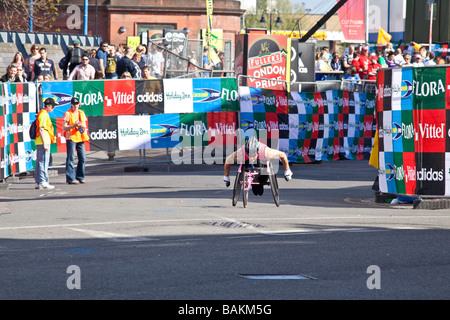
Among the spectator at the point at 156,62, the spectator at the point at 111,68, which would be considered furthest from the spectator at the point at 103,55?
the spectator at the point at 156,62

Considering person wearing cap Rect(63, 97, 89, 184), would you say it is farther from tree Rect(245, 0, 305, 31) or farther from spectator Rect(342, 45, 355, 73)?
tree Rect(245, 0, 305, 31)

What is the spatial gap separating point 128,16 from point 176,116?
30162 mm

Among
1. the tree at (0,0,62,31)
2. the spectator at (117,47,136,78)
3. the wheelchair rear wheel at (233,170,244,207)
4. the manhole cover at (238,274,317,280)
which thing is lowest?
the manhole cover at (238,274,317,280)

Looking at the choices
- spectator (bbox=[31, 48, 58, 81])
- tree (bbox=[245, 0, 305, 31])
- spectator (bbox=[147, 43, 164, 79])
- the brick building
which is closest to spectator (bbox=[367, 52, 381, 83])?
spectator (bbox=[147, 43, 164, 79])

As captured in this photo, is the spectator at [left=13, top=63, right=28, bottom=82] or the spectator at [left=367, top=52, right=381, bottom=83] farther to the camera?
the spectator at [left=367, top=52, right=381, bottom=83]

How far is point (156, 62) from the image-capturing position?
26.2m

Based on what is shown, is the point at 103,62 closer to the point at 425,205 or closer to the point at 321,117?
the point at 321,117

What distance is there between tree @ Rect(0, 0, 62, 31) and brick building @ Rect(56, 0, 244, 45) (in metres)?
1.59

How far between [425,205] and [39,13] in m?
37.9

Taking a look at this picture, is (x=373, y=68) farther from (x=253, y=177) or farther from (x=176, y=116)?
(x=253, y=177)

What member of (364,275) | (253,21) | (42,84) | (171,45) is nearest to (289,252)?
(364,275)

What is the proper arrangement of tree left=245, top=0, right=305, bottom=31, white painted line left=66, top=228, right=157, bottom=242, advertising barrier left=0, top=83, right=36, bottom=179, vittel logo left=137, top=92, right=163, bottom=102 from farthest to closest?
tree left=245, top=0, right=305, bottom=31 → vittel logo left=137, top=92, right=163, bottom=102 → advertising barrier left=0, top=83, right=36, bottom=179 → white painted line left=66, top=228, right=157, bottom=242

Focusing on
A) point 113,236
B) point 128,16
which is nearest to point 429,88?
point 113,236

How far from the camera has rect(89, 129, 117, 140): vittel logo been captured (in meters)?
19.8
